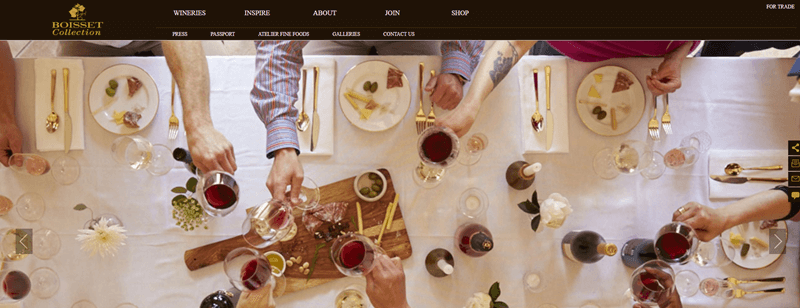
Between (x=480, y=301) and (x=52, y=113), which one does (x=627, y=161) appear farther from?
(x=52, y=113)

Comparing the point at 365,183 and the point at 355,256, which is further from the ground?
the point at 365,183

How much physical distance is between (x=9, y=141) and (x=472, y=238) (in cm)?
155

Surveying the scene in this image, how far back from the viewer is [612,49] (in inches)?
61.5

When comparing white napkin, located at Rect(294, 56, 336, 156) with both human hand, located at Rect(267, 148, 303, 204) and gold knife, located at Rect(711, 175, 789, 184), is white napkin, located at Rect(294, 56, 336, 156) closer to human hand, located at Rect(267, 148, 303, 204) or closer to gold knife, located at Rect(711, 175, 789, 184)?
human hand, located at Rect(267, 148, 303, 204)

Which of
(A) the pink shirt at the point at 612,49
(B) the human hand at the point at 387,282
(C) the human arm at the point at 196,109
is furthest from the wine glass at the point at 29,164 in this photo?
(A) the pink shirt at the point at 612,49

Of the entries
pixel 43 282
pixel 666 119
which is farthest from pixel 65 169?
pixel 666 119

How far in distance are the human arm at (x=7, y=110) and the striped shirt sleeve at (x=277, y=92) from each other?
2.60 feet

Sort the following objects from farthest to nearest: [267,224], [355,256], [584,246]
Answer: [584,246]
[267,224]
[355,256]
